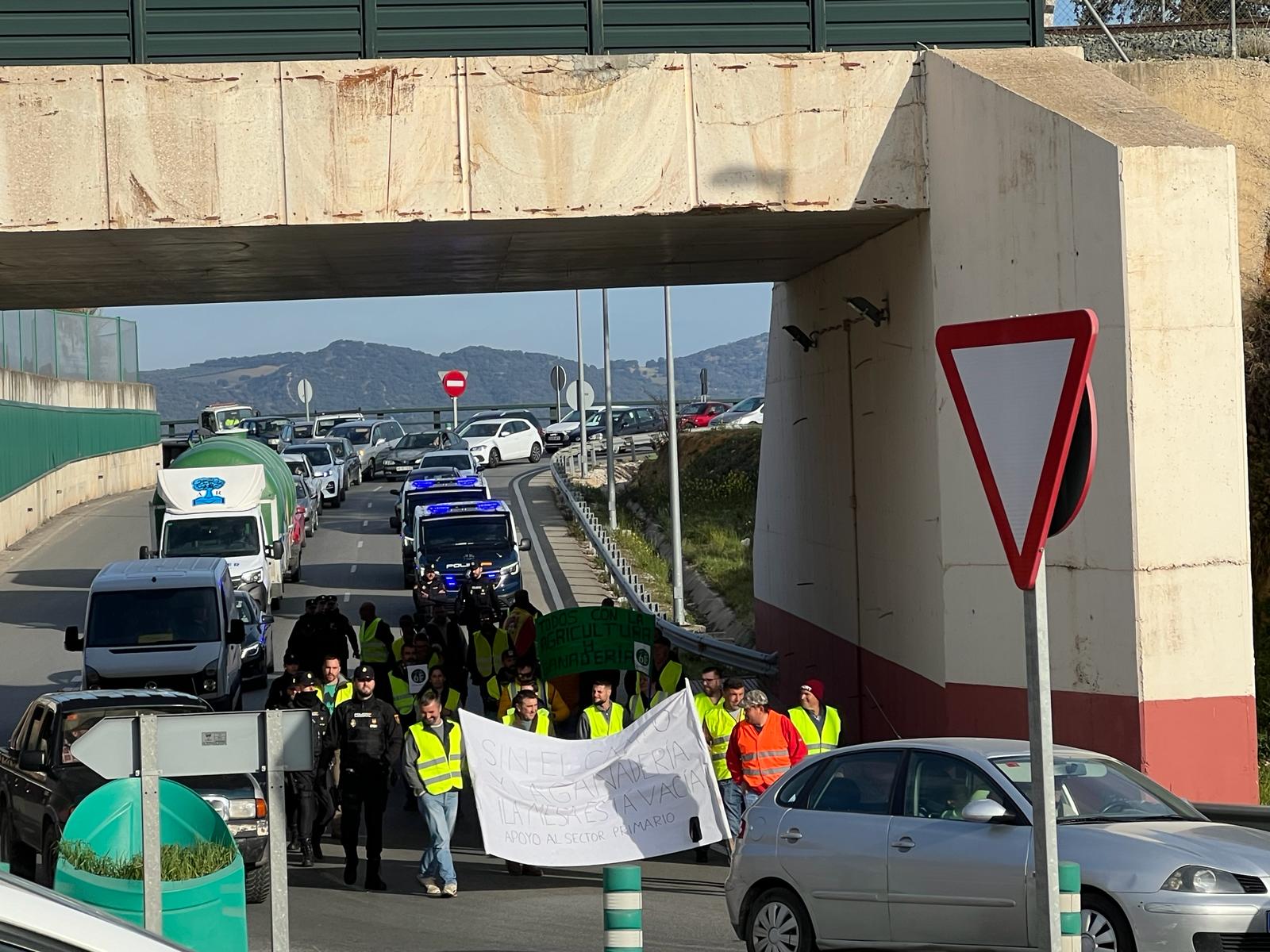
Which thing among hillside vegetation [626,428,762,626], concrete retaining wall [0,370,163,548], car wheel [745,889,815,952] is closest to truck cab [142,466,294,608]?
hillside vegetation [626,428,762,626]

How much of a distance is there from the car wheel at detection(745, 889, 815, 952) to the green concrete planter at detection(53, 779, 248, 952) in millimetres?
3258

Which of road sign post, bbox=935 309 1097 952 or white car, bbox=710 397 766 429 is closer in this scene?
road sign post, bbox=935 309 1097 952

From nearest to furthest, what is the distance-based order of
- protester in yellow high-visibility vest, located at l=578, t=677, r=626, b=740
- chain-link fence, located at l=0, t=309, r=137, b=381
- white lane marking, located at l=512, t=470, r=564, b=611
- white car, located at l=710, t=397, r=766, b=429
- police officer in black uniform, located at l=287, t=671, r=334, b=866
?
1. protester in yellow high-visibility vest, located at l=578, t=677, r=626, b=740
2. police officer in black uniform, located at l=287, t=671, r=334, b=866
3. white lane marking, located at l=512, t=470, r=564, b=611
4. chain-link fence, located at l=0, t=309, r=137, b=381
5. white car, located at l=710, t=397, r=766, b=429

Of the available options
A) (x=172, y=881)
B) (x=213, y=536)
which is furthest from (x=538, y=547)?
(x=172, y=881)

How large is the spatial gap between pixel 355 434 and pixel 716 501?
21.8 m

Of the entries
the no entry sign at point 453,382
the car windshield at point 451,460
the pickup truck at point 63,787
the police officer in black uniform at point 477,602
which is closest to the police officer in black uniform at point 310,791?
the pickup truck at point 63,787

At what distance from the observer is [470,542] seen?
32.2 m

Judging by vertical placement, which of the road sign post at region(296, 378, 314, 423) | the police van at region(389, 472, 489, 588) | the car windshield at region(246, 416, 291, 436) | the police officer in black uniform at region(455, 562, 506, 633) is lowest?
the police officer in black uniform at region(455, 562, 506, 633)

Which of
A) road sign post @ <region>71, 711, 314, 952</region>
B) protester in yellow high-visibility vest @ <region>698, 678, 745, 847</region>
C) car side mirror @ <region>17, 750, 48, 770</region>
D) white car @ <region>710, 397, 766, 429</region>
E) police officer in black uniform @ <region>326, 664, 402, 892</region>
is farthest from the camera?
white car @ <region>710, 397, 766, 429</region>

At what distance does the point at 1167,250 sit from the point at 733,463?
33120 mm

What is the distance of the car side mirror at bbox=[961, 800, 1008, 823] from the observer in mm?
8938

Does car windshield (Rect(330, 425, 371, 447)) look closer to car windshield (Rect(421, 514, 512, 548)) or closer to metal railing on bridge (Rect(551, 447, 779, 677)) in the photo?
metal railing on bridge (Rect(551, 447, 779, 677))

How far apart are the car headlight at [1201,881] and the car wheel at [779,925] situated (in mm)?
2191

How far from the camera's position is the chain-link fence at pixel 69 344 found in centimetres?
4778
